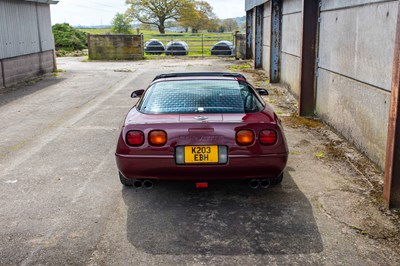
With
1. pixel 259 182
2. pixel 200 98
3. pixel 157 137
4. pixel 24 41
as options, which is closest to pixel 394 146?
pixel 259 182

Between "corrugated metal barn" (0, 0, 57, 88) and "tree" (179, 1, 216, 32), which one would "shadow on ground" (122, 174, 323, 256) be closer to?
"corrugated metal barn" (0, 0, 57, 88)

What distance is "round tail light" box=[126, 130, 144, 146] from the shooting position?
4375 mm

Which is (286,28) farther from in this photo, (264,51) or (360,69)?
(360,69)

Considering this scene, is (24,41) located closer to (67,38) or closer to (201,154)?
(201,154)

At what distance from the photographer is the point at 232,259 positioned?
11.4ft

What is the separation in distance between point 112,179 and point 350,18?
4.58 m

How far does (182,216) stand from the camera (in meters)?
4.34

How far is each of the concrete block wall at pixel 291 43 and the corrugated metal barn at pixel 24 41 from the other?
9.28 m

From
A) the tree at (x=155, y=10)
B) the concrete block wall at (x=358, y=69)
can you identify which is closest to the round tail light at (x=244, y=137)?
the concrete block wall at (x=358, y=69)

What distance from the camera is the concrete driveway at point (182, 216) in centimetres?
358

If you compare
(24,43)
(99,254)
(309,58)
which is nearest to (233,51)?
(24,43)

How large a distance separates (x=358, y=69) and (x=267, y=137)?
307cm

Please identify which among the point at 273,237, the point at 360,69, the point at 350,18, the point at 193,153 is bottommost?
the point at 273,237

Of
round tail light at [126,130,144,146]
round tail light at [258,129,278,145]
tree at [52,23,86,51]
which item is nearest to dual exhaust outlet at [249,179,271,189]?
round tail light at [258,129,278,145]
